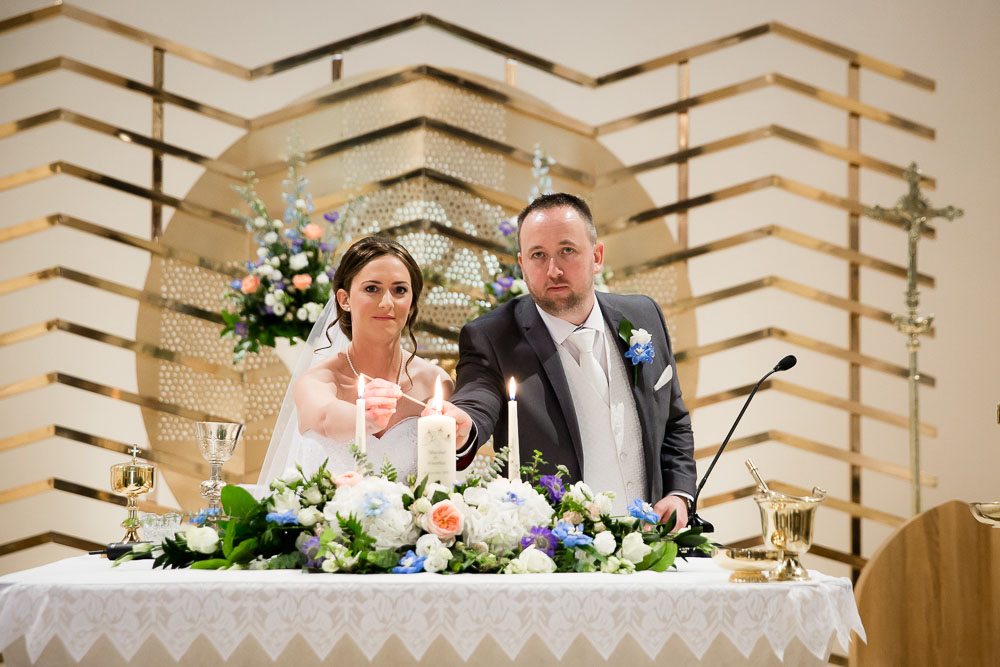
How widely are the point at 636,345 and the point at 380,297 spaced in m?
0.92

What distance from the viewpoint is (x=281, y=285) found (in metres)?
4.62

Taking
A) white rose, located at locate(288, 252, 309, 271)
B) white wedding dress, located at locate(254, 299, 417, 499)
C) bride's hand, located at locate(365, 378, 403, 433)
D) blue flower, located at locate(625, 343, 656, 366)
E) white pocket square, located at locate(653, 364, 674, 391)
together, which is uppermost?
white rose, located at locate(288, 252, 309, 271)

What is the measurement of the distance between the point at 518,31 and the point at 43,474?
394cm

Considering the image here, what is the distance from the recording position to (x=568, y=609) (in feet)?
5.88

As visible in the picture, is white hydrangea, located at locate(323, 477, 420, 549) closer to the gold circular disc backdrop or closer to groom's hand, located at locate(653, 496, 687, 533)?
groom's hand, located at locate(653, 496, 687, 533)

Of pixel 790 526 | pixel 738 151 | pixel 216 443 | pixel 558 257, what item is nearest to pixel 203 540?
Answer: pixel 216 443

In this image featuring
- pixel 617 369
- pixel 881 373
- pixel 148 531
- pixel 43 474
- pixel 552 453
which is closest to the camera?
pixel 148 531

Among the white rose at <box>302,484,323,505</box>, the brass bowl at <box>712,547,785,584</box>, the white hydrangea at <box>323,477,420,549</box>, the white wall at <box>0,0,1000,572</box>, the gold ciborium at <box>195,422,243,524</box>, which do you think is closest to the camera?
the brass bowl at <box>712,547,785,584</box>

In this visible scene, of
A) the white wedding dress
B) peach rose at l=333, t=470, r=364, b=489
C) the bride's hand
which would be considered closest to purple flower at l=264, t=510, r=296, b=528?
peach rose at l=333, t=470, r=364, b=489

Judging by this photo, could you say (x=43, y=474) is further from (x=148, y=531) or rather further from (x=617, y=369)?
(x=617, y=369)

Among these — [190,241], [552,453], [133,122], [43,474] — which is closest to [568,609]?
[552,453]

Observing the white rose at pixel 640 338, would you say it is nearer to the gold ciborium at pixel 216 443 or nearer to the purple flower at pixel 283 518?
the gold ciborium at pixel 216 443

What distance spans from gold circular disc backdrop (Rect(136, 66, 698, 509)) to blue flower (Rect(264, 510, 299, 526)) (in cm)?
298

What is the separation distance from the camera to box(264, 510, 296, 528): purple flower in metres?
2.05
